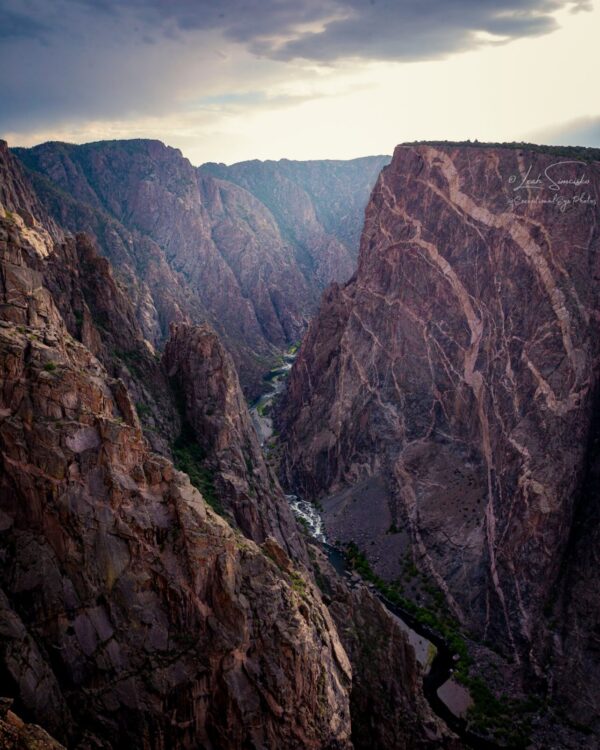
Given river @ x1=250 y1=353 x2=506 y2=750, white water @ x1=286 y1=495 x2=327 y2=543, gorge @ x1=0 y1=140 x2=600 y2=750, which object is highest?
gorge @ x1=0 y1=140 x2=600 y2=750

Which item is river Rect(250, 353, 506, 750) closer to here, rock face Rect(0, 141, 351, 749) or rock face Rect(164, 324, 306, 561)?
rock face Rect(164, 324, 306, 561)

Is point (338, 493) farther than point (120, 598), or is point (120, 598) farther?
point (338, 493)

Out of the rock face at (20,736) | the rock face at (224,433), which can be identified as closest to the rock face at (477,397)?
the rock face at (224,433)

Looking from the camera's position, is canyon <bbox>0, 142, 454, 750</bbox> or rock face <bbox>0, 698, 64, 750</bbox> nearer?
rock face <bbox>0, 698, 64, 750</bbox>

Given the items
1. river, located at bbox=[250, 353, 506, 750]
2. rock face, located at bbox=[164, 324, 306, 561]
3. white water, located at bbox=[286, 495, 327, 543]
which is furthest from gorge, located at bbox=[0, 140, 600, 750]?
white water, located at bbox=[286, 495, 327, 543]

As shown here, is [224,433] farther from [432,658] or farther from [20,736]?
[20,736]

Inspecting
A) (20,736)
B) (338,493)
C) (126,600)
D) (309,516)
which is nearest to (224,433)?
(126,600)

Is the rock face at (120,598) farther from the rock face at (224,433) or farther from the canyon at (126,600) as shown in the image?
the rock face at (224,433)

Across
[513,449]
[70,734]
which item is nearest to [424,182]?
[513,449]
